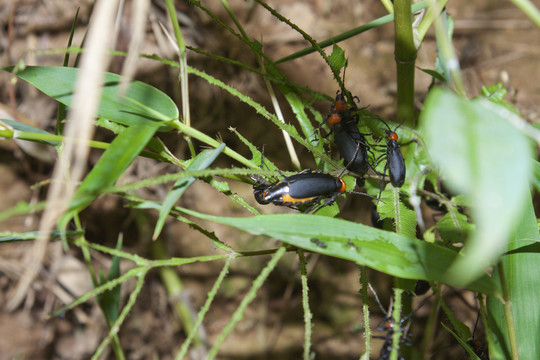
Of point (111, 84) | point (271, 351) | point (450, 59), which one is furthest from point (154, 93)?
point (271, 351)

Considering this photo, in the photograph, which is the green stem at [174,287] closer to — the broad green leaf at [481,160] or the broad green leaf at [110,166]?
the broad green leaf at [110,166]

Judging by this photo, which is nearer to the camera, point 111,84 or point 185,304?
point 111,84

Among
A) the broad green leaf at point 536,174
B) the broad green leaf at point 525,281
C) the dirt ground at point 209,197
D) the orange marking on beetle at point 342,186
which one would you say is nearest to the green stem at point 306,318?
the orange marking on beetle at point 342,186

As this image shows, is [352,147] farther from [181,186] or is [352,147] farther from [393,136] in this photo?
[181,186]

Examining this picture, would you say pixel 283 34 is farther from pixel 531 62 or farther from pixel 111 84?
pixel 111 84

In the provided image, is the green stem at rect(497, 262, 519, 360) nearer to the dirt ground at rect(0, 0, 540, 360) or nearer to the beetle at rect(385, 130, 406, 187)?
the beetle at rect(385, 130, 406, 187)

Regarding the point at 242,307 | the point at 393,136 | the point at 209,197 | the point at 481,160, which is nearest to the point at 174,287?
the point at 209,197
